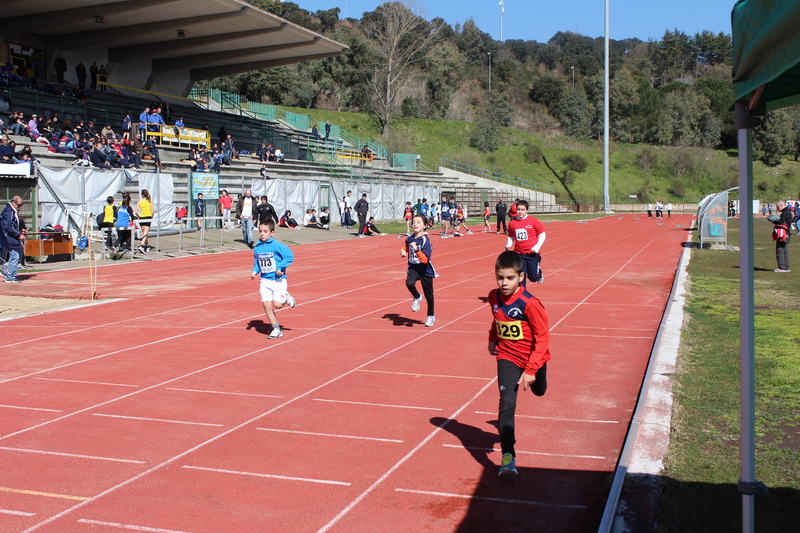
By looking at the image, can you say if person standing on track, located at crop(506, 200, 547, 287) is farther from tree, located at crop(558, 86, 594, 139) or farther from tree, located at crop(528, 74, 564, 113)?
tree, located at crop(528, 74, 564, 113)

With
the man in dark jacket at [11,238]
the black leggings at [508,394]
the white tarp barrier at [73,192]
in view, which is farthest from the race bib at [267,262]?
the white tarp barrier at [73,192]

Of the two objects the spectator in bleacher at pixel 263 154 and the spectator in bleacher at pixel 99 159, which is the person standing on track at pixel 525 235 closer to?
the spectator in bleacher at pixel 99 159

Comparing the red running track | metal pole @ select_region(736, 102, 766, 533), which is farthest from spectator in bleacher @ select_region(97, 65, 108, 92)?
metal pole @ select_region(736, 102, 766, 533)

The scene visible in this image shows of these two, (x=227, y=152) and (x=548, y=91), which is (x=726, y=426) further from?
(x=548, y=91)

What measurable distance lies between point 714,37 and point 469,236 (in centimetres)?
12444

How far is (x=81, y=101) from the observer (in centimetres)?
3419

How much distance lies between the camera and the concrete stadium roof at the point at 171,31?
3441 centimetres

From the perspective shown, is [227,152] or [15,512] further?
[227,152]

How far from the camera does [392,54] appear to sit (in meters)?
74.1

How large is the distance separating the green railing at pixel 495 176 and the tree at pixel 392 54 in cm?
1052

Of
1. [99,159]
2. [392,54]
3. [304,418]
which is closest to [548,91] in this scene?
[392,54]

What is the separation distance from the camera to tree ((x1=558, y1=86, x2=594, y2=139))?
90562 mm

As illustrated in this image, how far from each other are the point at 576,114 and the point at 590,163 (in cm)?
1385

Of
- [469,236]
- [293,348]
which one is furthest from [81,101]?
[293,348]
